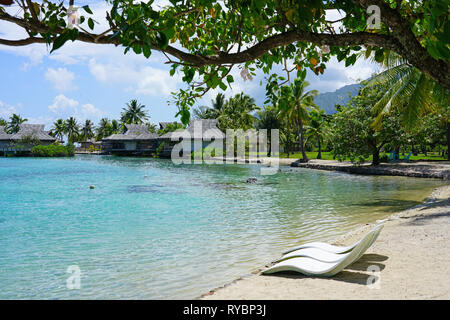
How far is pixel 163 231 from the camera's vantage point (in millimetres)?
10211

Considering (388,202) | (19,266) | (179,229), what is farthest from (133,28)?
(388,202)

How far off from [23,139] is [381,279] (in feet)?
239

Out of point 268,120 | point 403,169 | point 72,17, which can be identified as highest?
point 268,120

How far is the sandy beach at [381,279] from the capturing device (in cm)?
389

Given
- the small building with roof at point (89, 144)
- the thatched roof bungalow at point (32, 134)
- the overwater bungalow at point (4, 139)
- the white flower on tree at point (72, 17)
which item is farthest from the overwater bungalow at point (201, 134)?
the white flower on tree at point (72, 17)

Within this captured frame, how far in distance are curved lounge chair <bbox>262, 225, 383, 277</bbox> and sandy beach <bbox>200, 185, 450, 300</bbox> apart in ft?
0.31

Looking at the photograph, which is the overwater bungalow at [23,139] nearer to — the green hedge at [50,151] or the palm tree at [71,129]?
the green hedge at [50,151]

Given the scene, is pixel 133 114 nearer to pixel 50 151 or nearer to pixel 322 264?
pixel 50 151

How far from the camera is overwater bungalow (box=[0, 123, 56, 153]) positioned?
218 ft

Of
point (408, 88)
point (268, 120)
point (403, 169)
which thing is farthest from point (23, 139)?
point (408, 88)

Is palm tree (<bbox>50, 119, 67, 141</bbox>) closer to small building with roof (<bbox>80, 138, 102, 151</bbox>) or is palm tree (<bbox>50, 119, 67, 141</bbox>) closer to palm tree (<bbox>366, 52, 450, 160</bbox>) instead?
small building with roof (<bbox>80, 138, 102, 151</bbox>)

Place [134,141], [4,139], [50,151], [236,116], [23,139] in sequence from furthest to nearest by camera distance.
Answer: [4,139], [134,141], [23,139], [50,151], [236,116]

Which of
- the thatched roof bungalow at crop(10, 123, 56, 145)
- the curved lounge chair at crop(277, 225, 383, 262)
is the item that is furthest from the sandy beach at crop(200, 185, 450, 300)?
the thatched roof bungalow at crop(10, 123, 56, 145)

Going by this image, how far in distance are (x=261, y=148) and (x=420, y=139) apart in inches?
1360
